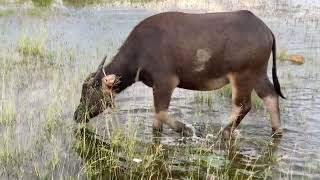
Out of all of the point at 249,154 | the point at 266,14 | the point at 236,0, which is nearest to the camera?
the point at 249,154

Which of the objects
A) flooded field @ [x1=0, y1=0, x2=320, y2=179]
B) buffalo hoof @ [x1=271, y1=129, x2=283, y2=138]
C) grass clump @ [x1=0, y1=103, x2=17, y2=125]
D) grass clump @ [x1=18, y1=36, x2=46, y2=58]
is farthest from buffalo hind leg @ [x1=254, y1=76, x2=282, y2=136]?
grass clump @ [x1=18, y1=36, x2=46, y2=58]

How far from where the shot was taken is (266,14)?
15.4 m

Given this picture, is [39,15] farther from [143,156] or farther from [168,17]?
[143,156]

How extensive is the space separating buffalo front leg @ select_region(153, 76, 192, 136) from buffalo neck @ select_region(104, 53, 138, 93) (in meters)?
0.35

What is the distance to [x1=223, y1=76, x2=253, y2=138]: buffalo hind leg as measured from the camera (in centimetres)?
647

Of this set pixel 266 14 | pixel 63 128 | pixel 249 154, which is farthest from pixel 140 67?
pixel 266 14

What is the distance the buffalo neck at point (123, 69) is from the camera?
6566mm

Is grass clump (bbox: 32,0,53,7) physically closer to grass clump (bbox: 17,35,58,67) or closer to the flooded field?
the flooded field

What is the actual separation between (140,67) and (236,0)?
38.6 ft

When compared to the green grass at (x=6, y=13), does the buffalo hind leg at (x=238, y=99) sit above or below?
below

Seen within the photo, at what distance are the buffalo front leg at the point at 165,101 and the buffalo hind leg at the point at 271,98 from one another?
1.02 meters

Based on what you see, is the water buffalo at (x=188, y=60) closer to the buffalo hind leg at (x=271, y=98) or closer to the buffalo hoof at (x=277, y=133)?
the buffalo hind leg at (x=271, y=98)

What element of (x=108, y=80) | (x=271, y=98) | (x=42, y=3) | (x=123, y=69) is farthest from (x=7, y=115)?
(x=42, y=3)

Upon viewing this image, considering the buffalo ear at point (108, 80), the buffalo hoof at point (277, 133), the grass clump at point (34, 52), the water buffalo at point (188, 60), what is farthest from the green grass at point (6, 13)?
the buffalo hoof at point (277, 133)
